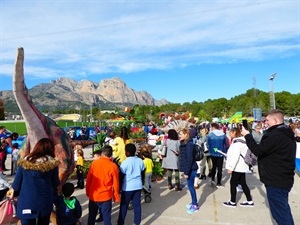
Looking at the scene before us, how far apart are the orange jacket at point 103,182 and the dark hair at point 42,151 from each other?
1.16 m

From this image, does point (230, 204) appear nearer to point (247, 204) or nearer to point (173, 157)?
point (247, 204)

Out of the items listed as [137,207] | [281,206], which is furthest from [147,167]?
[281,206]

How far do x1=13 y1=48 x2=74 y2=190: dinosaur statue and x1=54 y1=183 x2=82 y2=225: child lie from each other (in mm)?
931

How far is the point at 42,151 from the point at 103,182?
4.41 ft

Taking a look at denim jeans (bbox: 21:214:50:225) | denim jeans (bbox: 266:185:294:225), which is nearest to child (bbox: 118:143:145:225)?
denim jeans (bbox: 21:214:50:225)

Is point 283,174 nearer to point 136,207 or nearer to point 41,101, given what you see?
point 136,207

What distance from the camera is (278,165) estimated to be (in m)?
3.75

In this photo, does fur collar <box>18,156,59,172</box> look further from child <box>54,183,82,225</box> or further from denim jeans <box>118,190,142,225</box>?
denim jeans <box>118,190,142,225</box>

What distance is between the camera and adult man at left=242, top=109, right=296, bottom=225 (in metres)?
3.71

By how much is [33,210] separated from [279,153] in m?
2.94

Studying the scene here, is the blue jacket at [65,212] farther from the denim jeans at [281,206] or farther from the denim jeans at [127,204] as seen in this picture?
the denim jeans at [281,206]

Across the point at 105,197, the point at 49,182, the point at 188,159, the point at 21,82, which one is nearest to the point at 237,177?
the point at 188,159

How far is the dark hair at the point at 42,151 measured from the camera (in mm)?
3297

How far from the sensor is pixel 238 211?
578cm
